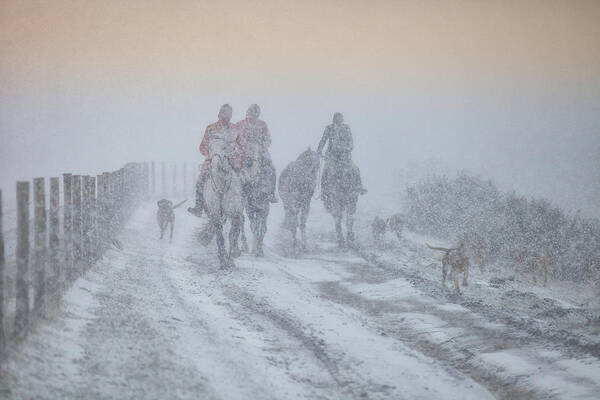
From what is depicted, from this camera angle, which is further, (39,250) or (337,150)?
(337,150)

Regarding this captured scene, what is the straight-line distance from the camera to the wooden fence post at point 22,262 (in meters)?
5.24

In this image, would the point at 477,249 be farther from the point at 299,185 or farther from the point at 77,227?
the point at 77,227

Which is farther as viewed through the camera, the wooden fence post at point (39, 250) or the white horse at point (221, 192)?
the white horse at point (221, 192)

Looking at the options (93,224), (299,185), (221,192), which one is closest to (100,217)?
(93,224)

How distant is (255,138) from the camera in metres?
12.6

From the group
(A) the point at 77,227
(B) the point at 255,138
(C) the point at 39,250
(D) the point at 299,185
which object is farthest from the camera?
(D) the point at 299,185

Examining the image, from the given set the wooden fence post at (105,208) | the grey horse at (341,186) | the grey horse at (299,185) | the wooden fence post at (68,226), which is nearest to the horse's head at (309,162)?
the grey horse at (299,185)

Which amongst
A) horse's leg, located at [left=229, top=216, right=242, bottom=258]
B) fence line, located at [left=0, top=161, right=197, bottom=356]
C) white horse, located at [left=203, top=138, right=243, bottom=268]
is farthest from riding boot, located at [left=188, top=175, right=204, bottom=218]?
fence line, located at [left=0, top=161, right=197, bottom=356]

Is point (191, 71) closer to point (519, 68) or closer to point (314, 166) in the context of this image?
point (519, 68)

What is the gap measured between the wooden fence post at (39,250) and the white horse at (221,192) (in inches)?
184

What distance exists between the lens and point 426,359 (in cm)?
626

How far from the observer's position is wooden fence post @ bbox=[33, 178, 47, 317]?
5.79 meters

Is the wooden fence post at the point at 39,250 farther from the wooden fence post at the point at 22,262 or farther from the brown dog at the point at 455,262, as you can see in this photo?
the brown dog at the point at 455,262

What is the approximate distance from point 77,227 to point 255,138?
16.7 ft
